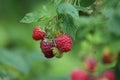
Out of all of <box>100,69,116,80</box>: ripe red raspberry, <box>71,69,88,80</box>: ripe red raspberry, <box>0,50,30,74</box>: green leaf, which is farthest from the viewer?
<box>71,69,88,80</box>: ripe red raspberry

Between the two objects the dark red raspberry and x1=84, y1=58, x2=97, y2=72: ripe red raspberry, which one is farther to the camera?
x1=84, y1=58, x2=97, y2=72: ripe red raspberry

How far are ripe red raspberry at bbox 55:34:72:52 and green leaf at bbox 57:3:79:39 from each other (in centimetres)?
2

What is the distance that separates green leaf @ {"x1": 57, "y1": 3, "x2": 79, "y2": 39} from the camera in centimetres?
179

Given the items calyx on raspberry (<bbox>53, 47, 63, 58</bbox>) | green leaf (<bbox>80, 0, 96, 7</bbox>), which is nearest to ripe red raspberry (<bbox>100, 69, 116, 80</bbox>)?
green leaf (<bbox>80, 0, 96, 7</bbox>)

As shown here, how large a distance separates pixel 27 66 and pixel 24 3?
289cm

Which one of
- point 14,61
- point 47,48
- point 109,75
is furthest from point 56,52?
point 14,61

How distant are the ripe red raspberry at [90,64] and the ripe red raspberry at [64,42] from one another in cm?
135

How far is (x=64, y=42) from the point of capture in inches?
70.5

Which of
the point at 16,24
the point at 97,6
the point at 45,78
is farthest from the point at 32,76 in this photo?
the point at 16,24

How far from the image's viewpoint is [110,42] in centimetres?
306

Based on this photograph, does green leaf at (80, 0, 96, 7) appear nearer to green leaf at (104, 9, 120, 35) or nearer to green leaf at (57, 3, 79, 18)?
green leaf at (57, 3, 79, 18)

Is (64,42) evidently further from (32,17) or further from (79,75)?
(79,75)

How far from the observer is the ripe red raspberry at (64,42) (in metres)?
1.80

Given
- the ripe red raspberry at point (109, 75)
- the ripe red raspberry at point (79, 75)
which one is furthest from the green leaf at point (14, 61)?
the ripe red raspberry at point (109, 75)
